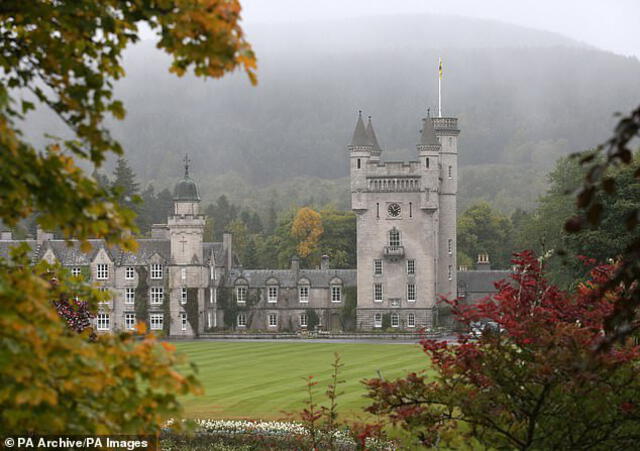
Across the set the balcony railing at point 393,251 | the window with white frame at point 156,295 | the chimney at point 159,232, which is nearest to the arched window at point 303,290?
the balcony railing at point 393,251

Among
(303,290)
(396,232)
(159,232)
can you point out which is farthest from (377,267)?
(159,232)

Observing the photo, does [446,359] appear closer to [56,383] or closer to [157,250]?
[56,383]

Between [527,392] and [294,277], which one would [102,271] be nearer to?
[294,277]

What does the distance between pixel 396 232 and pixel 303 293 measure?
8.44 m

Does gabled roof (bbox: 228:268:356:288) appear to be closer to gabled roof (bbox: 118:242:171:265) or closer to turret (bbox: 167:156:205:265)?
turret (bbox: 167:156:205:265)

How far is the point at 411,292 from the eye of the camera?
71.5 meters

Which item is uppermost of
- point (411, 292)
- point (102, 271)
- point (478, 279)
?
point (102, 271)

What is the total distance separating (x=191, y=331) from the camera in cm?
6781

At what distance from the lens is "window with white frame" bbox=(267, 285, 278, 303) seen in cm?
7412

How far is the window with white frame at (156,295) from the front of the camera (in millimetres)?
69438

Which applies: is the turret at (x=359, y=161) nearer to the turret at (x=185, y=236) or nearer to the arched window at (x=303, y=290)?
the arched window at (x=303, y=290)

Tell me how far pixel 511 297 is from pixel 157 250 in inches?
2327

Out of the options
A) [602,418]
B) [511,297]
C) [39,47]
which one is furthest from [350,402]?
[39,47]

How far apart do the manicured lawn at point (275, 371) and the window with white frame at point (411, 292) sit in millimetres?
14733
